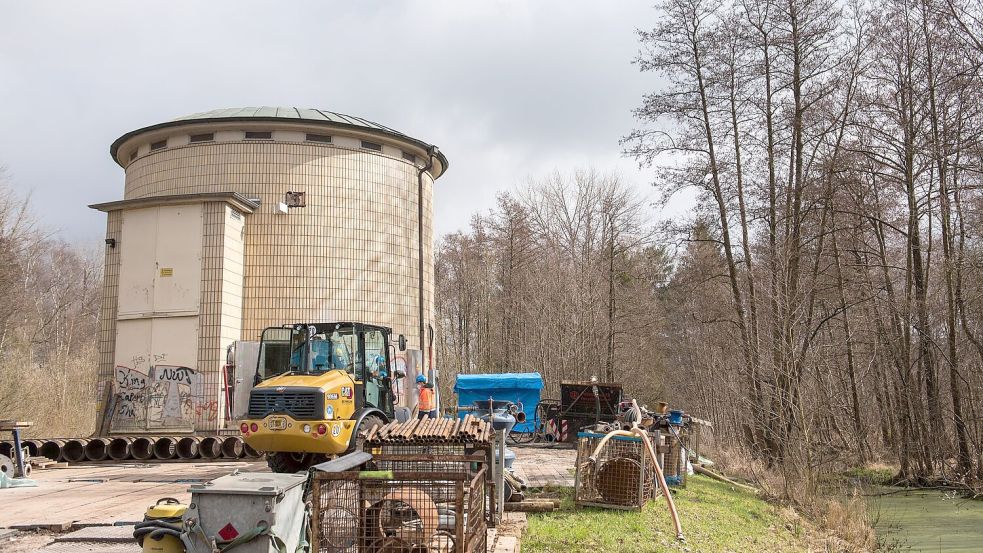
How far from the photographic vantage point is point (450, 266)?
4384 centimetres

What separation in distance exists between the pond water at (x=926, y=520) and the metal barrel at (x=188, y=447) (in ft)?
47.7

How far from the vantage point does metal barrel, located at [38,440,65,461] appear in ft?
59.2

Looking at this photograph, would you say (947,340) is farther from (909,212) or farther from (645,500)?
(645,500)

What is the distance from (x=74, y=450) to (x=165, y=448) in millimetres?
2012

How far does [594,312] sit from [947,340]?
15.4m

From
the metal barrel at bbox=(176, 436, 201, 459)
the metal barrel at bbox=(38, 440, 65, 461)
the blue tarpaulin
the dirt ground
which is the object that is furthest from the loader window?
the blue tarpaulin

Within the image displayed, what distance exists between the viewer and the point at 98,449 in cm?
1853

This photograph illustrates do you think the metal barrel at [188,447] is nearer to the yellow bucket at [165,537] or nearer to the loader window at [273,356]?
the loader window at [273,356]

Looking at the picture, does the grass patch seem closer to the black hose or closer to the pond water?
the pond water

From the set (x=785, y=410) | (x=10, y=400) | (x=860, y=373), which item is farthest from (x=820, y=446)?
(x=10, y=400)

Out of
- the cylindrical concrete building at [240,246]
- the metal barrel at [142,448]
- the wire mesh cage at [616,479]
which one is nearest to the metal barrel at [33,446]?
the metal barrel at [142,448]

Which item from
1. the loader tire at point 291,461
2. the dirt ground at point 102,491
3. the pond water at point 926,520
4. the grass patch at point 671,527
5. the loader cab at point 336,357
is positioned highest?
the loader cab at point 336,357

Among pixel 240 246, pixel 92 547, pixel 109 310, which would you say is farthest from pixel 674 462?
pixel 109 310

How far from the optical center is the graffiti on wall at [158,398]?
68.6ft
